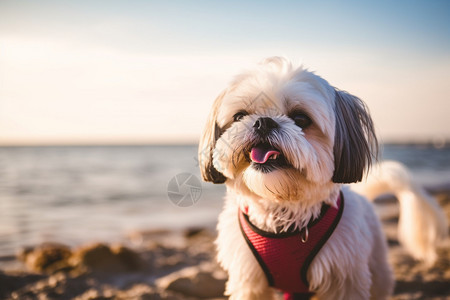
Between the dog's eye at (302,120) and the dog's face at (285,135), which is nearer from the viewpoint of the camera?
the dog's face at (285,135)

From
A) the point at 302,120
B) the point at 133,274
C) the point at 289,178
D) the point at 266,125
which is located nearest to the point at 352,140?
the point at 302,120

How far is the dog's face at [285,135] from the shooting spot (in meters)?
2.04

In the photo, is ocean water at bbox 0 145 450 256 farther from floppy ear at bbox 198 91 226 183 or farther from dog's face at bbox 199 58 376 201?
dog's face at bbox 199 58 376 201

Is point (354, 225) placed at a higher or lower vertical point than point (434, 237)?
higher

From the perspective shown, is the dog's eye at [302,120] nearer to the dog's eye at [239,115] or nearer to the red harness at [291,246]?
the dog's eye at [239,115]

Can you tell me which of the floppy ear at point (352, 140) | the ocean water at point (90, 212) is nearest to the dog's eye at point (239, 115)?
the floppy ear at point (352, 140)

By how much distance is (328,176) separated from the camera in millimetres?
2158

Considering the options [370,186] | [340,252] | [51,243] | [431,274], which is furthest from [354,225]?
[51,243]

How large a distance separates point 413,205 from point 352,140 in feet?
5.47

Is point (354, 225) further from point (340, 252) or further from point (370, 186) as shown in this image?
point (370, 186)

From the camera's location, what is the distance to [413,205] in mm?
3541

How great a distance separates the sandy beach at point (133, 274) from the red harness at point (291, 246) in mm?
1599

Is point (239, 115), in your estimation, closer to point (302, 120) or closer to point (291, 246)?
point (302, 120)

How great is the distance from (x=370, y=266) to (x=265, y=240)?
3.32ft
